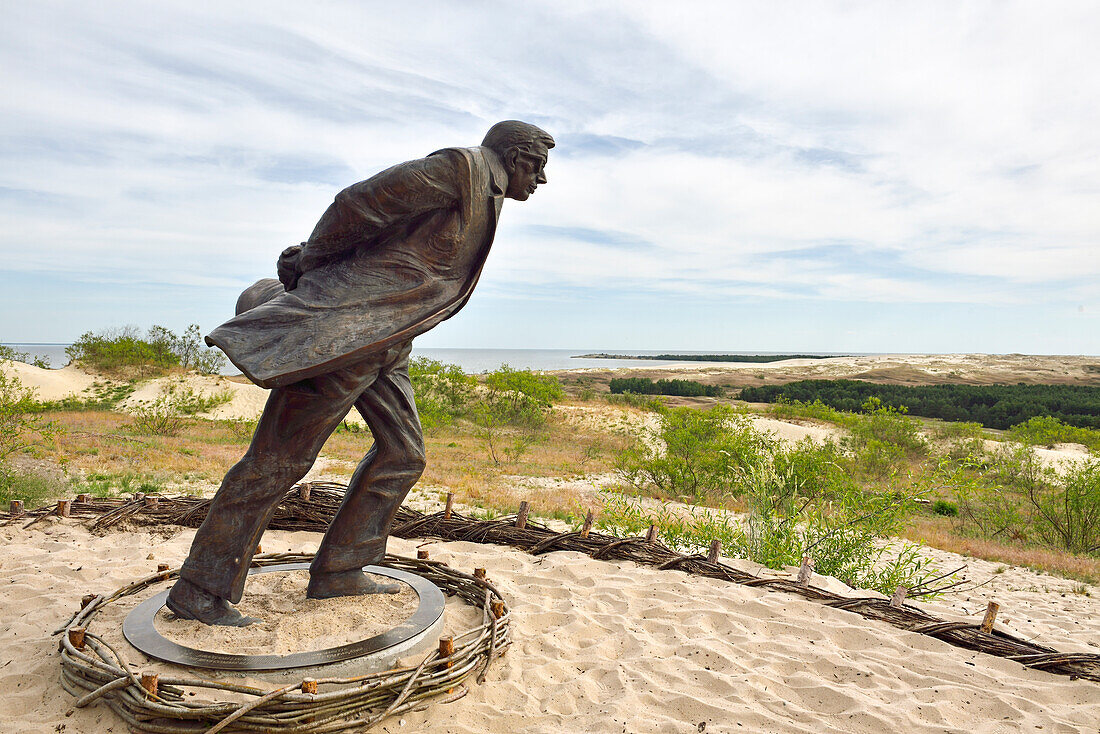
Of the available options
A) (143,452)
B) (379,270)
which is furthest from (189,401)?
(379,270)

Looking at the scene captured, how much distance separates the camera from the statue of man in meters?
2.94

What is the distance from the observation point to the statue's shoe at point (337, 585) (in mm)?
3527

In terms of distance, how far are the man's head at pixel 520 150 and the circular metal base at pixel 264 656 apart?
86.4 inches

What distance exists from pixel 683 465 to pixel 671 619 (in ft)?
23.1

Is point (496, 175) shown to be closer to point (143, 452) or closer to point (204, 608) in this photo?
point (204, 608)

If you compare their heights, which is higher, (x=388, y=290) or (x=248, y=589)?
(x=388, y=290)

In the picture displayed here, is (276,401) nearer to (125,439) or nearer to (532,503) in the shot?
(532,503)

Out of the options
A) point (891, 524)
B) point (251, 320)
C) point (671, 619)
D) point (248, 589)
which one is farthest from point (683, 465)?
point (251, 320)

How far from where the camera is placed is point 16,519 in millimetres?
5359

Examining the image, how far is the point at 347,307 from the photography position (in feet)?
9.90

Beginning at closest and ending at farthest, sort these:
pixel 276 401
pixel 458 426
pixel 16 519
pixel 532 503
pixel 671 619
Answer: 1. pixel 276 401
2. pixel 671 619
3. pixel 16 519
4. pixel 532 503
5. pixel 458 426

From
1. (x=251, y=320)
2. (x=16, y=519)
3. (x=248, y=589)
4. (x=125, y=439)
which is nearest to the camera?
(x=251, y=320)

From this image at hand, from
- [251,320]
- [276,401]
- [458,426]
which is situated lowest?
[458,426]

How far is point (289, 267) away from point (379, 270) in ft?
1.86
